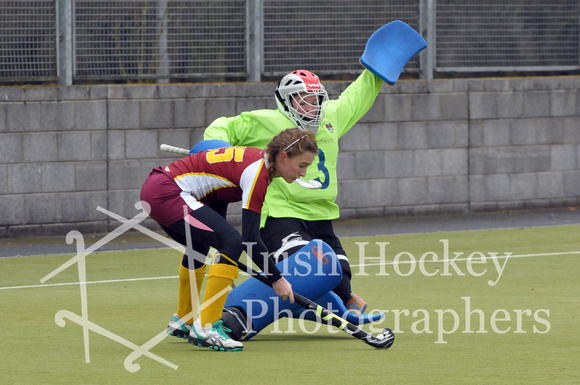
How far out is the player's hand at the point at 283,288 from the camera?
576 cm

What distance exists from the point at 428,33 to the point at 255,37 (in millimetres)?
2434

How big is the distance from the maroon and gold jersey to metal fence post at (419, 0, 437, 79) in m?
8.61

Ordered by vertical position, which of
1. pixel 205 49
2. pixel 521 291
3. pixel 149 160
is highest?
pixel 205 49

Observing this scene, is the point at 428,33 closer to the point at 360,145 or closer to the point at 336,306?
the point at 360,145

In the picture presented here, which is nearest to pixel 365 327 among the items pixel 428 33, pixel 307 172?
pixel 307 172

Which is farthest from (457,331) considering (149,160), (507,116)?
(507,116)

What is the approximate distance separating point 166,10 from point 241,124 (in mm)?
6370

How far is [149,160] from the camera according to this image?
12.8 meters

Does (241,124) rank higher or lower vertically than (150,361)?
higher

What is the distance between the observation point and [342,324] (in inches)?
238

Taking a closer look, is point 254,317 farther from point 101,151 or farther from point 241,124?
point 101,151

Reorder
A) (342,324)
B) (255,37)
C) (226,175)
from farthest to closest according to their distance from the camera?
(255,37), (342,324), (226,175)

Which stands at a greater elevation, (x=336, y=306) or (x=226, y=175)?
(x=226, y=175)

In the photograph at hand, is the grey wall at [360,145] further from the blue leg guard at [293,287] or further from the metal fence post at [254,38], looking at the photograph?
the blue leg guard at [293,287]
